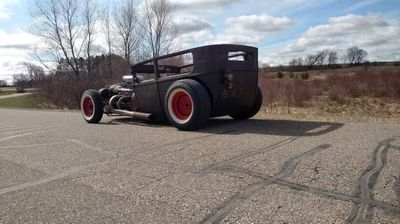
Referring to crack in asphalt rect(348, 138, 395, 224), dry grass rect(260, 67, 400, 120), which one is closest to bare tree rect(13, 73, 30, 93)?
dry grass rect(260, 67, 400, 120)

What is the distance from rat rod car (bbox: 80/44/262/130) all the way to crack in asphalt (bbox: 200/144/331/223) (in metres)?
2.85

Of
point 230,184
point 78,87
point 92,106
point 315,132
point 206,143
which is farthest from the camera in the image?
point 78,87

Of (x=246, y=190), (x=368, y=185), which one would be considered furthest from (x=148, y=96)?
(x=368, y=185)

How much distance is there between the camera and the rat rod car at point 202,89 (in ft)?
24.6

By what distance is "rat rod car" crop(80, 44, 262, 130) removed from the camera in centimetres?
751

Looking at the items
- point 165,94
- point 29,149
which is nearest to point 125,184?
point 29,149

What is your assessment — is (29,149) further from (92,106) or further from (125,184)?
(92,106)

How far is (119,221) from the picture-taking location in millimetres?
3348

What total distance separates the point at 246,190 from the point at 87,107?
8.02m

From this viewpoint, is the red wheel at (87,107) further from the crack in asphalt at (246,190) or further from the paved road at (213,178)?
the crack in asphalt at (246,190)

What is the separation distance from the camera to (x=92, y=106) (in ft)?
35.3

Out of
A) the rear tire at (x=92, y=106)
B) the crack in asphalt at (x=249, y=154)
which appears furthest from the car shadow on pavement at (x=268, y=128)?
the rear tire at (x=92, y=106)

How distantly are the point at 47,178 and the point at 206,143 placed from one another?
2.38 metres

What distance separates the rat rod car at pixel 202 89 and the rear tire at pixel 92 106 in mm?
1206
